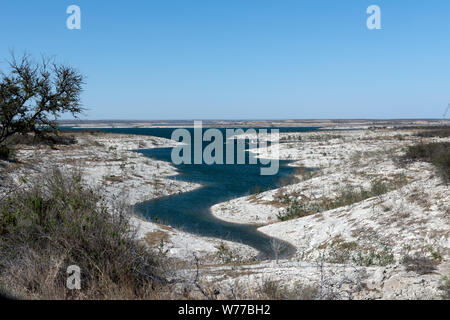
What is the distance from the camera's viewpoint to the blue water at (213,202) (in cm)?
1587

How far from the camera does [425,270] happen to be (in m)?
5.96

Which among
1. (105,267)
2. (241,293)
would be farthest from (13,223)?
(241,293)

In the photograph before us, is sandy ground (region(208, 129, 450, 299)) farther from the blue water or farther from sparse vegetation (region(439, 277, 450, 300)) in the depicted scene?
the blue water

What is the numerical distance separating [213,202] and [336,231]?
1019cm

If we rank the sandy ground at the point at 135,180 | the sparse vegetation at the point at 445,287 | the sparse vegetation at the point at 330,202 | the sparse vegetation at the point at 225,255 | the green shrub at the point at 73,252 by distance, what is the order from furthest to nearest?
1. the sparse vegetation at the point at 330,202
2. the sandy ground at the point at 135,180
3. the sparse vegetation at the point at 225,255
4. the green shrub at the point at 73,252
5. the sparse vegetation at the point at 445,287

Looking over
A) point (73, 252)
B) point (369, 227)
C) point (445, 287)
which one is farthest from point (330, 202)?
point (73, 252)

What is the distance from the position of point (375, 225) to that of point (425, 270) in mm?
6556

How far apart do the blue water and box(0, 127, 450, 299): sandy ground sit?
30.5 inches

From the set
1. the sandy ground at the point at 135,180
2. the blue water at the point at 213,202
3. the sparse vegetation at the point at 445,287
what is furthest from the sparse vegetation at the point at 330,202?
the sparse vegetation at the point at 445,287

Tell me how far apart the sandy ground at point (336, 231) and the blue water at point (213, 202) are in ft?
2.54

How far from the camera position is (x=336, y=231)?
13.2 m

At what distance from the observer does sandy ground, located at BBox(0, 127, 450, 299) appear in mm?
5773

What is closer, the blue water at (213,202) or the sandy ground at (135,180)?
the sandy ground at (135,180)

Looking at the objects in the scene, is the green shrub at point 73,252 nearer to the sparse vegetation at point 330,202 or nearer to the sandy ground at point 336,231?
→ the sandy ground at point 336,231
